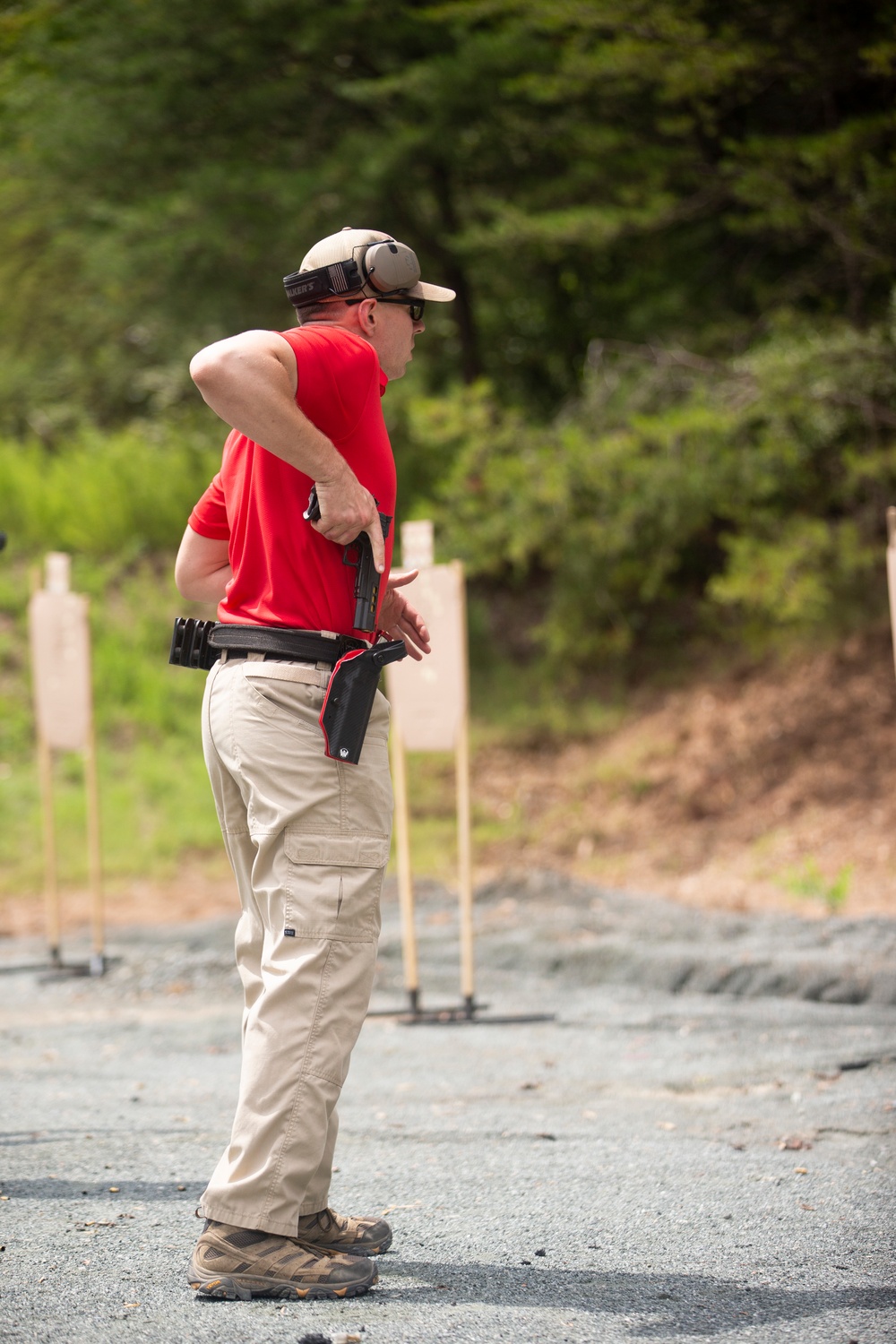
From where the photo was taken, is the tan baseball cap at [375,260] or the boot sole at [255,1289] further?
the tan baseball cap at [375,260]

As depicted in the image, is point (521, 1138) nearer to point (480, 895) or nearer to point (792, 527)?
point (480, 895)

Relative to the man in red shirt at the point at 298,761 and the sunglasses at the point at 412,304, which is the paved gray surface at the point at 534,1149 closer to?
the man in red shirt at the point at 298,761

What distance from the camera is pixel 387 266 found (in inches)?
100

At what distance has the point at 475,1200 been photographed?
3.10 m

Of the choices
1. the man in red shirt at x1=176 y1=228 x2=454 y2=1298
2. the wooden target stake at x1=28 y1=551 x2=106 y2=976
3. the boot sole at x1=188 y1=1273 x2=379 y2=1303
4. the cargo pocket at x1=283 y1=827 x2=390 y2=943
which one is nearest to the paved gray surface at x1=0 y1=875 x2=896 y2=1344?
the boot sole at x1=188 y1=1273 x2=379 y2=1303

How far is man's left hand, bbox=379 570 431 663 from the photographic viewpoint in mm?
2783

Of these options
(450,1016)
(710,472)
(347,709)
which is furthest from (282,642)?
(710,472)

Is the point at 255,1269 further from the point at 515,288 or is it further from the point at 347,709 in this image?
the point at 515,288

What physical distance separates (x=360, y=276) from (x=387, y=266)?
0.20ft

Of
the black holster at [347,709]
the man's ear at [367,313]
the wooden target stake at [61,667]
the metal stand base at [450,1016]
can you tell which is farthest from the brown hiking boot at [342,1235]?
the wooden target stake at [61,667]

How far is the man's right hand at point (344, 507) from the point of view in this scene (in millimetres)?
2379

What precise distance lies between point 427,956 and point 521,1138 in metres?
→ 3.17

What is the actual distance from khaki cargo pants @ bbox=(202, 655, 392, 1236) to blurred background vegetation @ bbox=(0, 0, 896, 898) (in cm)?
662

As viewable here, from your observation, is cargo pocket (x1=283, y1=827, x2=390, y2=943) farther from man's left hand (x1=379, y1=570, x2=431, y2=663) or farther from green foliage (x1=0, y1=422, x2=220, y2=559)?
green foliage (x1=0, y1=422, x2=220, y2=559)
